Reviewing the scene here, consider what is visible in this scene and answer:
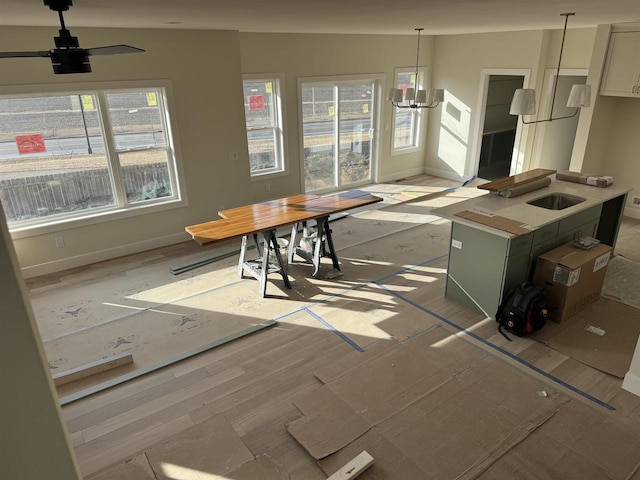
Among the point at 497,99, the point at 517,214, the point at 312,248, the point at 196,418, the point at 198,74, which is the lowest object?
the point at 196,418

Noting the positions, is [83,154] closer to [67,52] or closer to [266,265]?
[266,265]

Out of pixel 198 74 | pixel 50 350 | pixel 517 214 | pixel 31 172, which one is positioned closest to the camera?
pixel 50 350

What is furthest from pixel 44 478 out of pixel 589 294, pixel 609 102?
pixel 609 102

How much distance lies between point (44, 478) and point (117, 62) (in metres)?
4.86

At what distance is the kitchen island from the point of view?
389cm

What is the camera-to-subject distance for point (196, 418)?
3.08 meters

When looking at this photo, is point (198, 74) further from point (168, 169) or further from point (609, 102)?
point (609, 102)

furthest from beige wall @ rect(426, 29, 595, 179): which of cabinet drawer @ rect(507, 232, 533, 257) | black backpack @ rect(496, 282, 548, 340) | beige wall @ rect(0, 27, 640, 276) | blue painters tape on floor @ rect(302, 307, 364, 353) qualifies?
blue painters tape on floor @ rect(302, 307, 364, 353)

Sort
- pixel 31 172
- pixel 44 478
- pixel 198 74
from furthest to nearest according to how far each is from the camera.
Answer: pixel 198 74
pixel 31 172
pixel 44 478

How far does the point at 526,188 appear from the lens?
15.7ft

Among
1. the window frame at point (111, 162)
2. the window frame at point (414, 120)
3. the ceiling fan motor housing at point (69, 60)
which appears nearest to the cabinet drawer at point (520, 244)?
the ceiling fan motor housing at point (69, 60)

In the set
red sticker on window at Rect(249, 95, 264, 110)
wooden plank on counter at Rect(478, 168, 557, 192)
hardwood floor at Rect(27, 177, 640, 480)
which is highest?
red sticker on window at Rect(249, 95, 264, 110)

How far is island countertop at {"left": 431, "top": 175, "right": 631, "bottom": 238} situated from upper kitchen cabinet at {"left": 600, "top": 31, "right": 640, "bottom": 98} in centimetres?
165

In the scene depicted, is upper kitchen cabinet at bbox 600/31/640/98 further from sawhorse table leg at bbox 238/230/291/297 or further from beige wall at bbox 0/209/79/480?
beige wall at bbox 0/209/79/480
